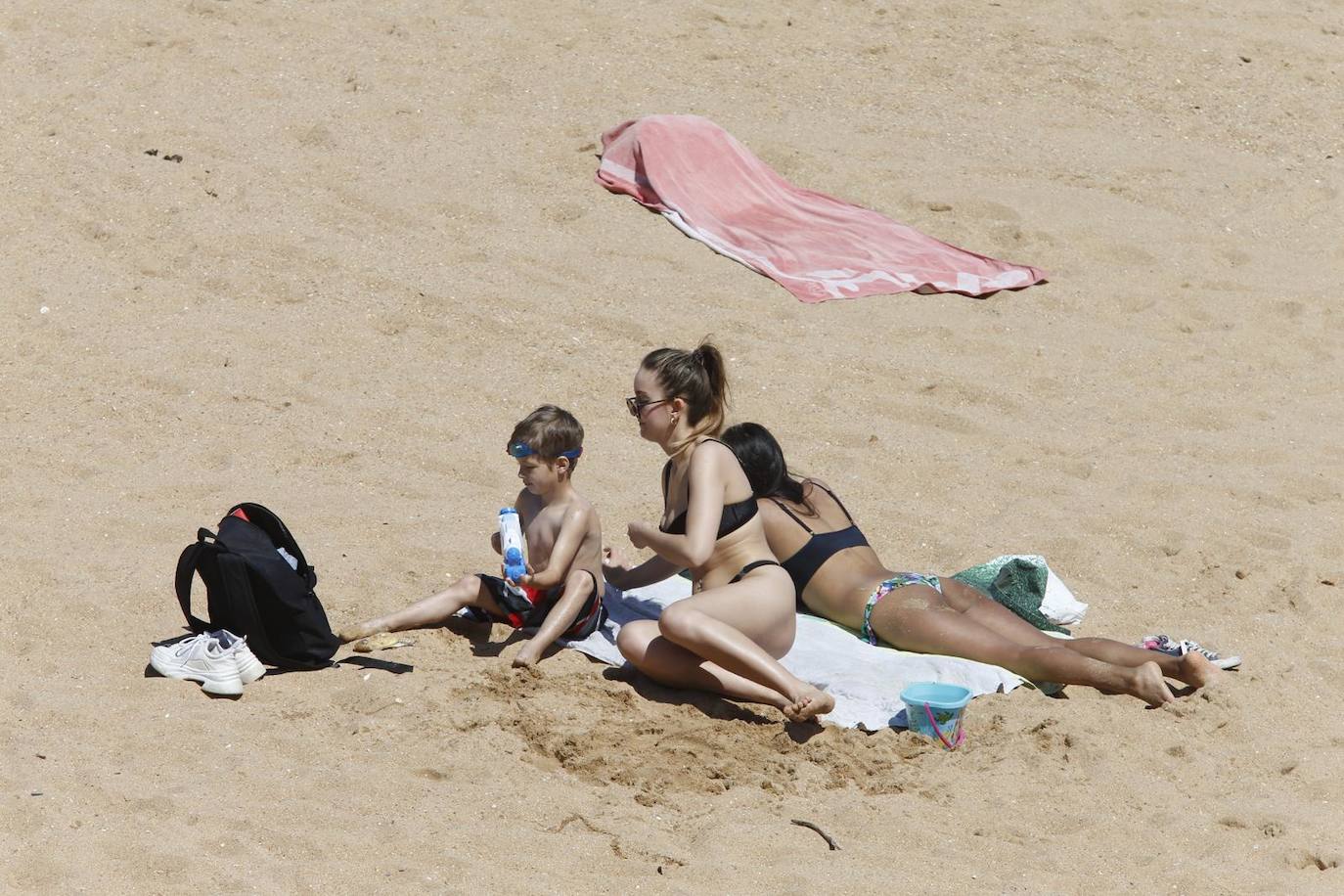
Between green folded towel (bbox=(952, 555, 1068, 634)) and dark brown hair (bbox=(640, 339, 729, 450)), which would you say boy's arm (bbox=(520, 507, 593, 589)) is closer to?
dark brown hair (bbox=(640, 339, 729, 450))

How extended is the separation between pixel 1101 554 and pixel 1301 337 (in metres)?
2.65

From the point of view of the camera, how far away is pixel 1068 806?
3.95 m

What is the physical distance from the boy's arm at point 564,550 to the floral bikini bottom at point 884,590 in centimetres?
100

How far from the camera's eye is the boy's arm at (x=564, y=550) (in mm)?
4840

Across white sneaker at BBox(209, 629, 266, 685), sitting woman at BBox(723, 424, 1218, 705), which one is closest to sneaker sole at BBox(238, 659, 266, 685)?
white sneaker at BBox(209, 629, 266, 685)

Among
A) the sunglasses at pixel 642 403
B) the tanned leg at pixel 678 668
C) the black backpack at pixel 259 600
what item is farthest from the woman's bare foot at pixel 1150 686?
the black backpack at pixel 259 600

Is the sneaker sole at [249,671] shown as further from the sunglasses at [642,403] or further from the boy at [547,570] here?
the sunglasses at [642,403]

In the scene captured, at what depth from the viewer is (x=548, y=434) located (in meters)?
4.86

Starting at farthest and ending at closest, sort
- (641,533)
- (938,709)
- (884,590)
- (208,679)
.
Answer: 1. (884,590)
2. (641,533)
3. (208,679)
4. (938,709)

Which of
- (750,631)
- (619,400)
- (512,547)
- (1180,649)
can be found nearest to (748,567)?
(750,631)

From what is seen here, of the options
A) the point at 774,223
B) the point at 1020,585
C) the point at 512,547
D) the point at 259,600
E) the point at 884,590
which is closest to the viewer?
the point at 259,600

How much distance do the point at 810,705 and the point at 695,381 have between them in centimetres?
112

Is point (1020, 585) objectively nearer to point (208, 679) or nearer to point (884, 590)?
point (884, 590)

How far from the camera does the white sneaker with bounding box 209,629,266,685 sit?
14.7 feet
